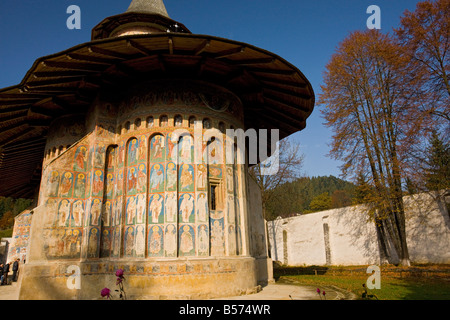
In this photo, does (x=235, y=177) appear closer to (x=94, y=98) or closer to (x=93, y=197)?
(x=93, y=197)

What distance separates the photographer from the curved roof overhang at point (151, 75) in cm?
915

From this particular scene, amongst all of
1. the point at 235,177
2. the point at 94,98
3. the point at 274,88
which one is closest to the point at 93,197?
the point at 94,98

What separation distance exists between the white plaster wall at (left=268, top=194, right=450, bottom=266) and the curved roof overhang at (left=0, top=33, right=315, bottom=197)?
9.73 m

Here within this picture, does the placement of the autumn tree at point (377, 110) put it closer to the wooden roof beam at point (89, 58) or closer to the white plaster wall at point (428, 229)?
the white plaster wall at point (428, 229)

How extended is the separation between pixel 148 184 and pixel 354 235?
1745 cm

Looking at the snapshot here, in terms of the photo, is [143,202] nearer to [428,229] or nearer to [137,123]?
[137,123]

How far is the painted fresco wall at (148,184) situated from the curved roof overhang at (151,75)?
69 centimetres

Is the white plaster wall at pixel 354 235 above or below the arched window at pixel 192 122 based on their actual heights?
below

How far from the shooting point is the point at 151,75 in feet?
35.4

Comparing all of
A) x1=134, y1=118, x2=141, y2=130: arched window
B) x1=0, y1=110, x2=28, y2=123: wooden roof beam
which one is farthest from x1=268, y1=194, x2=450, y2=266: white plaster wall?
x1=0, y1=110, x2=28, y2=123: wooden roof beam

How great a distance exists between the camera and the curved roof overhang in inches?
360

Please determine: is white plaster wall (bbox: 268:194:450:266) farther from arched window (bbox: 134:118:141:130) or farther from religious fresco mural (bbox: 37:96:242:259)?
arched window (bbox: 134:118:141:130)

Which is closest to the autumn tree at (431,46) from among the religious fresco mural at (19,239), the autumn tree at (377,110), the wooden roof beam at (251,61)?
the autumn tree at (377,110)

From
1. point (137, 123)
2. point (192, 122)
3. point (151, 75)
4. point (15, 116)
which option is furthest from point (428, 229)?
point (15, 116)
